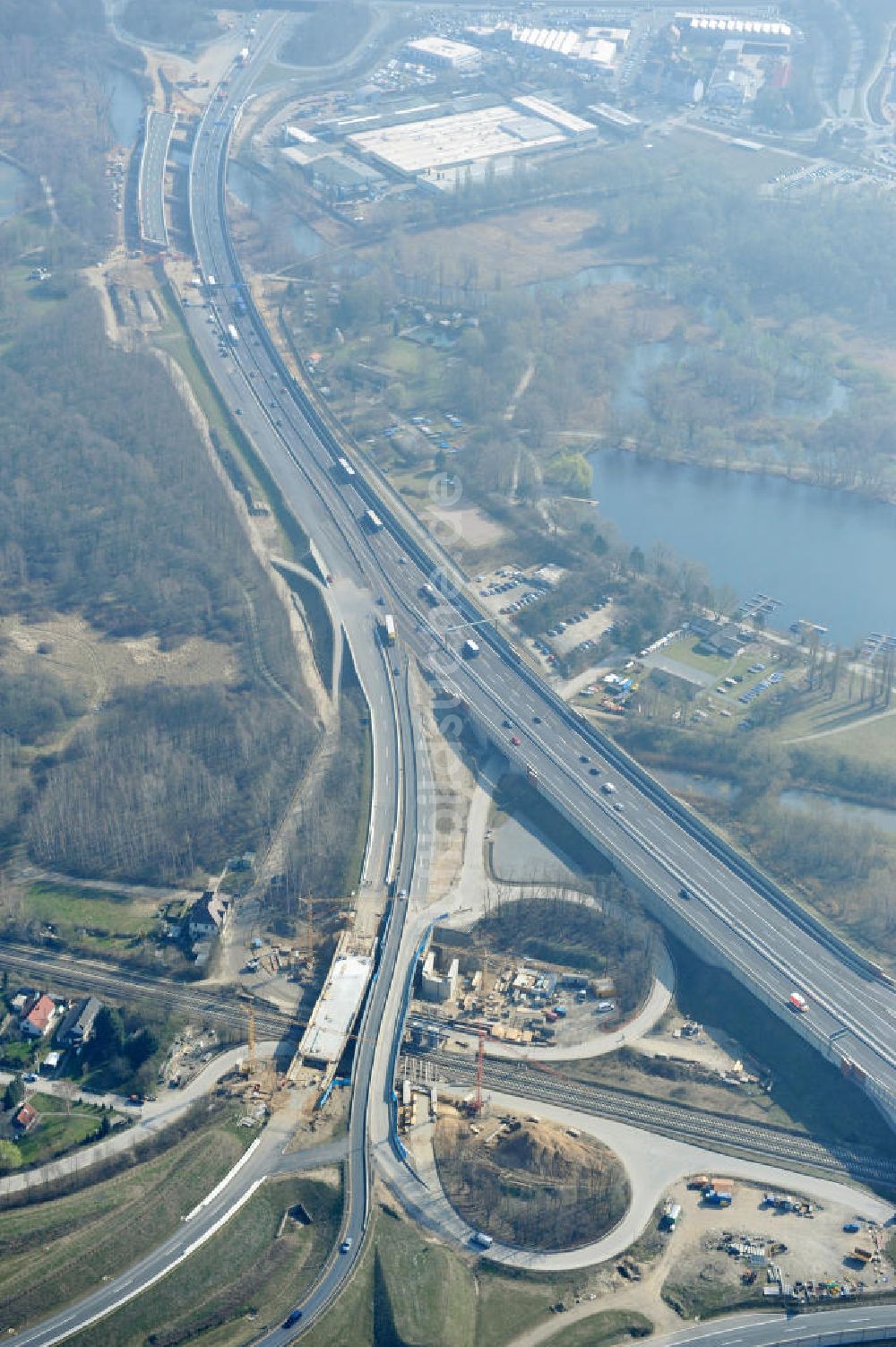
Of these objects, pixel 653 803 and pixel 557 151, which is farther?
pixel 557 151

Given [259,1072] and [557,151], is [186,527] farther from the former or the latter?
[557,151]

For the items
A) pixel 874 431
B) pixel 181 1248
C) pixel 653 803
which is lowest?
pixel 181 1248

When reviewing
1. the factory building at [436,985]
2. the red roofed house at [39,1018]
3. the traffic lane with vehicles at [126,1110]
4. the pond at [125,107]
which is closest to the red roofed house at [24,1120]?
the traffic lane with vehicles at [126,1110]

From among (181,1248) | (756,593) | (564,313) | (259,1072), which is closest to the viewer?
(181,1248)

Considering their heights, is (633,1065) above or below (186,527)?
below

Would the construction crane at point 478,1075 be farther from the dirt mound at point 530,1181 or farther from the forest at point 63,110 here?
the forest at point 63,110

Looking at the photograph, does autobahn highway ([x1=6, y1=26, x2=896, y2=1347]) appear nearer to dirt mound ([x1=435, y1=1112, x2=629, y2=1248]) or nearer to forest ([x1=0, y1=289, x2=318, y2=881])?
dirt mound ([x1=435, y1=1112, x2=629, y2=1248])

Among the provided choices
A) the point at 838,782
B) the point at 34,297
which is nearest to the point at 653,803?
the point at 838,782
